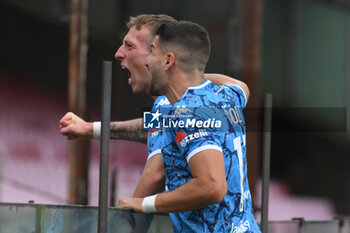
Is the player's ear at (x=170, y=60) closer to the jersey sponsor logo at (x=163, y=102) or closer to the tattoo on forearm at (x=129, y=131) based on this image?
the jersey sponsor logo at (x=163, y=102)

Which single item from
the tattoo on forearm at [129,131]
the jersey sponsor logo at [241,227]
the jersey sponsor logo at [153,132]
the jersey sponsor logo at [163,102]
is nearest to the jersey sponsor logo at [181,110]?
the jersey sponsor logo at [241,227]

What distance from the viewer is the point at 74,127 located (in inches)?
152

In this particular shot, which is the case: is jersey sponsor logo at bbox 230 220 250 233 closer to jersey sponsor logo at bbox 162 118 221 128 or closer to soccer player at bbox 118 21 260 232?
soccer player at bbox 118 21 260 232

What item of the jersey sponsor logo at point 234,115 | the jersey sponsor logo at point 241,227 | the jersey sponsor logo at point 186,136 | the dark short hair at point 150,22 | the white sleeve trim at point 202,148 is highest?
the dark short hair at point 150,22

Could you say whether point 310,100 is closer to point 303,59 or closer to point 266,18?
point 303,59

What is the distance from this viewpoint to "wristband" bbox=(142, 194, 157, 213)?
3.20m

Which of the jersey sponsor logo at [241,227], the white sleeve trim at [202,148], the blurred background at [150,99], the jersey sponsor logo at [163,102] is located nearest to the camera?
the white sleeve trim at [202,148]

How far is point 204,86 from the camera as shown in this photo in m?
3.28

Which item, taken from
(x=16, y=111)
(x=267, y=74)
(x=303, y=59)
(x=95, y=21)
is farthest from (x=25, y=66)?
(x=303, y=59)

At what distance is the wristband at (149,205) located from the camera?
3.20 meters

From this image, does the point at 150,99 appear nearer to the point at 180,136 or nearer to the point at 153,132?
the point at 153,132

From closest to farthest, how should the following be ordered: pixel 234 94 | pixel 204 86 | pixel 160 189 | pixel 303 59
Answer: pixel 204 86 → pixel 234 94 → pixel 160 189 → pixel 303 59

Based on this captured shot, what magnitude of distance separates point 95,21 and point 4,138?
243cm

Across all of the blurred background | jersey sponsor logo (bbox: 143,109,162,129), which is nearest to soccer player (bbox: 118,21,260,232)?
jersey sponsor logo (bbox: 143,109,162,129)
